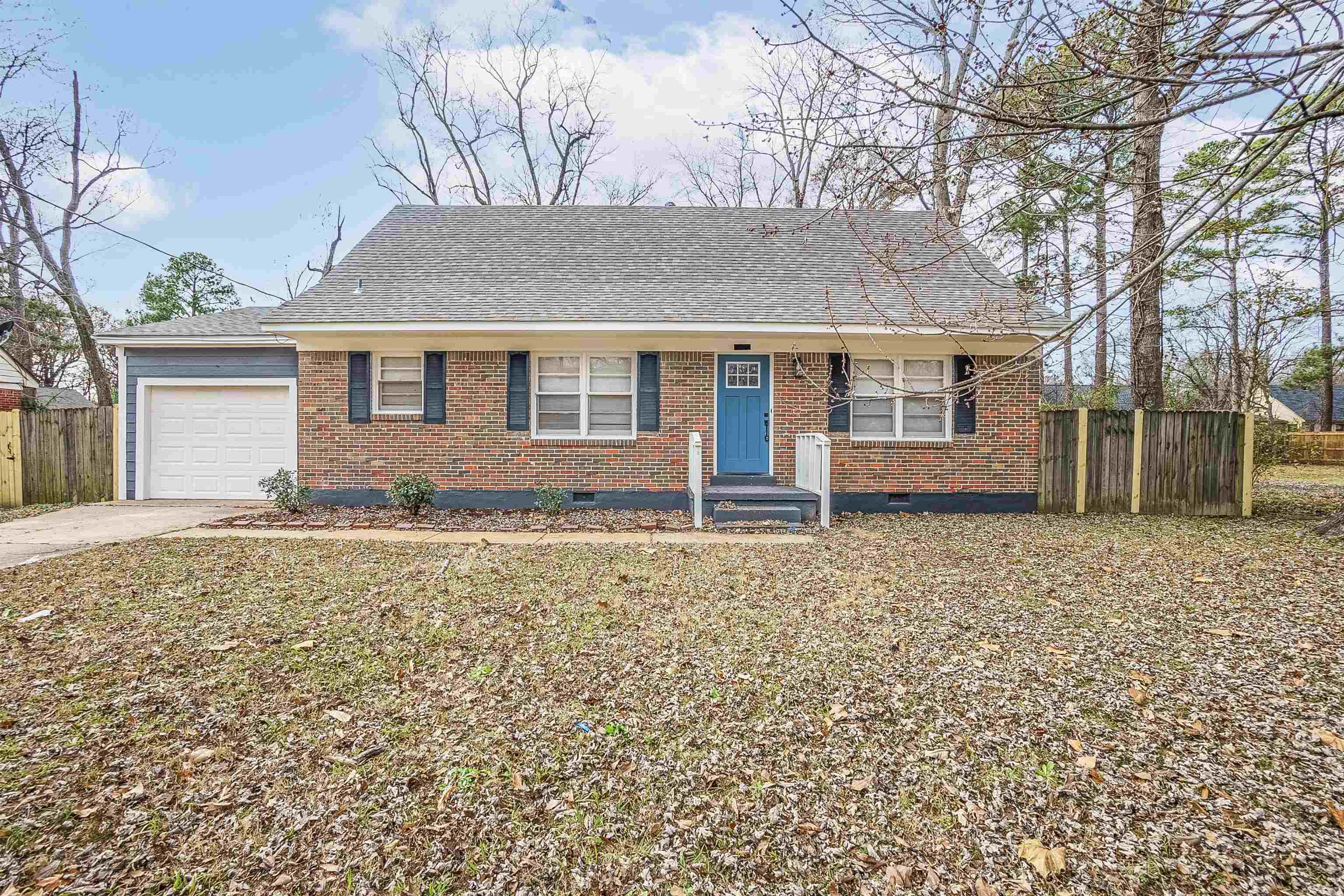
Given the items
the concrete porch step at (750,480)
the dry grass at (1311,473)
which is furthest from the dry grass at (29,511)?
the dry grass at (1311,473)

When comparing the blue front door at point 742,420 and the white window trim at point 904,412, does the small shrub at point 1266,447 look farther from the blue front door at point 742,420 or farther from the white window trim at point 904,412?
the blue front door at point 742,420

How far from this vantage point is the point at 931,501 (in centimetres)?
955

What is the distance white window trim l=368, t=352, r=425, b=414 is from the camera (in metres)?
9.47

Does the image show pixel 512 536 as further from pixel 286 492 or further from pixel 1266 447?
pixel 1266 447

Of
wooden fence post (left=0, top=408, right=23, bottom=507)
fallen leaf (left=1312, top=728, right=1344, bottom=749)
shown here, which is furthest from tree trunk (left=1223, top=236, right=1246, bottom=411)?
wooden fence post (left=0, top=408, right=23, bottom=507)

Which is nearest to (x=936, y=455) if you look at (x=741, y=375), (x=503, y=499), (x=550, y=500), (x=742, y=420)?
(x=742, y=420)

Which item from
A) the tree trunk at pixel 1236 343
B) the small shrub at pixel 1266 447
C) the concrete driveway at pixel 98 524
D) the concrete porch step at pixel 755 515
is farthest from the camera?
the tree trunk at pixel 1236 343

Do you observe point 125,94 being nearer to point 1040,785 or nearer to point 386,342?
point 386,342

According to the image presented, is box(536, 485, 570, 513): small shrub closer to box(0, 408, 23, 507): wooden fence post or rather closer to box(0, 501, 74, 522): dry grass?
box(0, 501, 74, 522): dry grass

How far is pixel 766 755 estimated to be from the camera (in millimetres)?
2645

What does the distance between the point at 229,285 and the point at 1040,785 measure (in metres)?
28.7

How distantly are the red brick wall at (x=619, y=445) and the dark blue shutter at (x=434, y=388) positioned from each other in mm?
112

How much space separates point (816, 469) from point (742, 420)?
1559 millimetres

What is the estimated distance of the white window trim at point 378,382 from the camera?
Result: 9469mm
